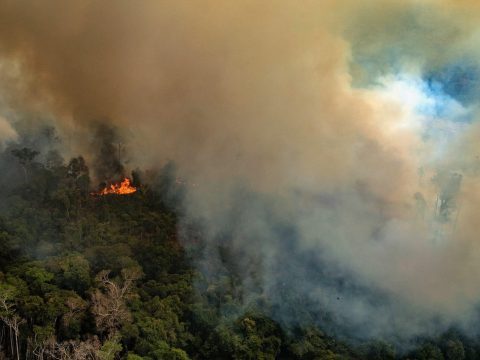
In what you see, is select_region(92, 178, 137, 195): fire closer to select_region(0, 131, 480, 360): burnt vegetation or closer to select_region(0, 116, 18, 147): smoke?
select_region(0, 131, 480, 360): burnt vegetation

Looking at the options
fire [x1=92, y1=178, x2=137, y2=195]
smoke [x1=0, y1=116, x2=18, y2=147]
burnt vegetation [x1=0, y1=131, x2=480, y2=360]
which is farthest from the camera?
smoke [x1=0, y1=116, x2=18, y2=147]

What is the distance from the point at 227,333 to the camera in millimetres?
21312

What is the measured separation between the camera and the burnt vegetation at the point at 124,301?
20125mm

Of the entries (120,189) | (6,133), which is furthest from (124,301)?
(6,133)

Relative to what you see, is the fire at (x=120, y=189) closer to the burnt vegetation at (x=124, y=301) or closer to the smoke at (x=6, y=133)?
the burnt vegetation at (x=124, y=301)

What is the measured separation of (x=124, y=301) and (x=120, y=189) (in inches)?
617

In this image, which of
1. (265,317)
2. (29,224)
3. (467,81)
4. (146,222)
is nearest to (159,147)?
(146,222)

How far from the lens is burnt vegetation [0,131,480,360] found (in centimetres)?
2012

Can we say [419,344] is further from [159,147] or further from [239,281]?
[159,147]

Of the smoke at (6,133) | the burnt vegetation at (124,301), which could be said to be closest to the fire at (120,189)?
the burnt vegetation at (124,301)

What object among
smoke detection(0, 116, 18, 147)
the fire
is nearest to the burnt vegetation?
the fire

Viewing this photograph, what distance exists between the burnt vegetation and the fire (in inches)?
197

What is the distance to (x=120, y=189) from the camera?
1437 inches

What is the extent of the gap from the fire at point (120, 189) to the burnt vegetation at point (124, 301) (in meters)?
4.99
